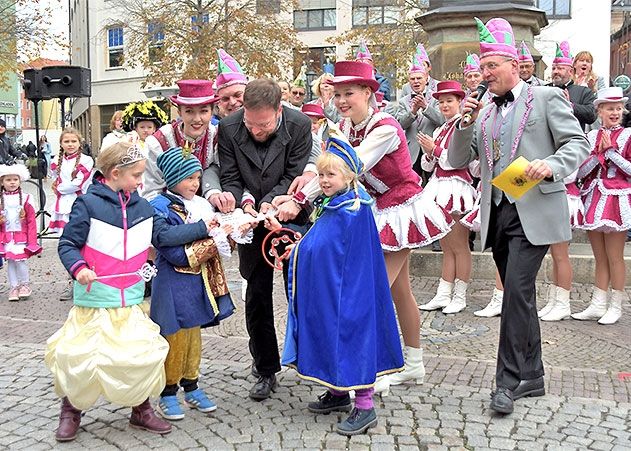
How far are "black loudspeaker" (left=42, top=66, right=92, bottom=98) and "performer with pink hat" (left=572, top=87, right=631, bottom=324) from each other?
10596 millimetres

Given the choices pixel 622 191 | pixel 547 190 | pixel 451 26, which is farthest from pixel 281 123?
pixel 451 26

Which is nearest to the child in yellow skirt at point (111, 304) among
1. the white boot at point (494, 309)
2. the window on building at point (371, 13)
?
the white boot at point (494, 309)

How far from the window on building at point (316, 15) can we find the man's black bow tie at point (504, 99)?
36.6m

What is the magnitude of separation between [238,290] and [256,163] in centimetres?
402

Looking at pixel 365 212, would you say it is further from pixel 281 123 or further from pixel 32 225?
pixel 32 225

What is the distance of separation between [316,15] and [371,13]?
311cm

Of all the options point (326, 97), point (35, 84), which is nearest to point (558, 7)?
point (35, 84)

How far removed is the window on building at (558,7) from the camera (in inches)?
1515

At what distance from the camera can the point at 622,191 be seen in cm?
713

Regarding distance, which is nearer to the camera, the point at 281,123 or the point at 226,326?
the point at 281,123

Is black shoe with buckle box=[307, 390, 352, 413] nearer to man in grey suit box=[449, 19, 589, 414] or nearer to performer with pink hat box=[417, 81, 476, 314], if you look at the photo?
man in grey suit box=[449, 19, 589, 414]

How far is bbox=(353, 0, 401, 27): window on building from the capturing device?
38250 mm

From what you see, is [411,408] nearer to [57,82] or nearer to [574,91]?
[574,91]

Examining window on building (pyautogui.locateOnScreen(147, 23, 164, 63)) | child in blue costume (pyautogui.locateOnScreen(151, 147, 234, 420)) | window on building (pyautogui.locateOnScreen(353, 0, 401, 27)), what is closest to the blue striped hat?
child in blue costume (pyautogui.locateOnScreen(151, 147, 234, 420))
